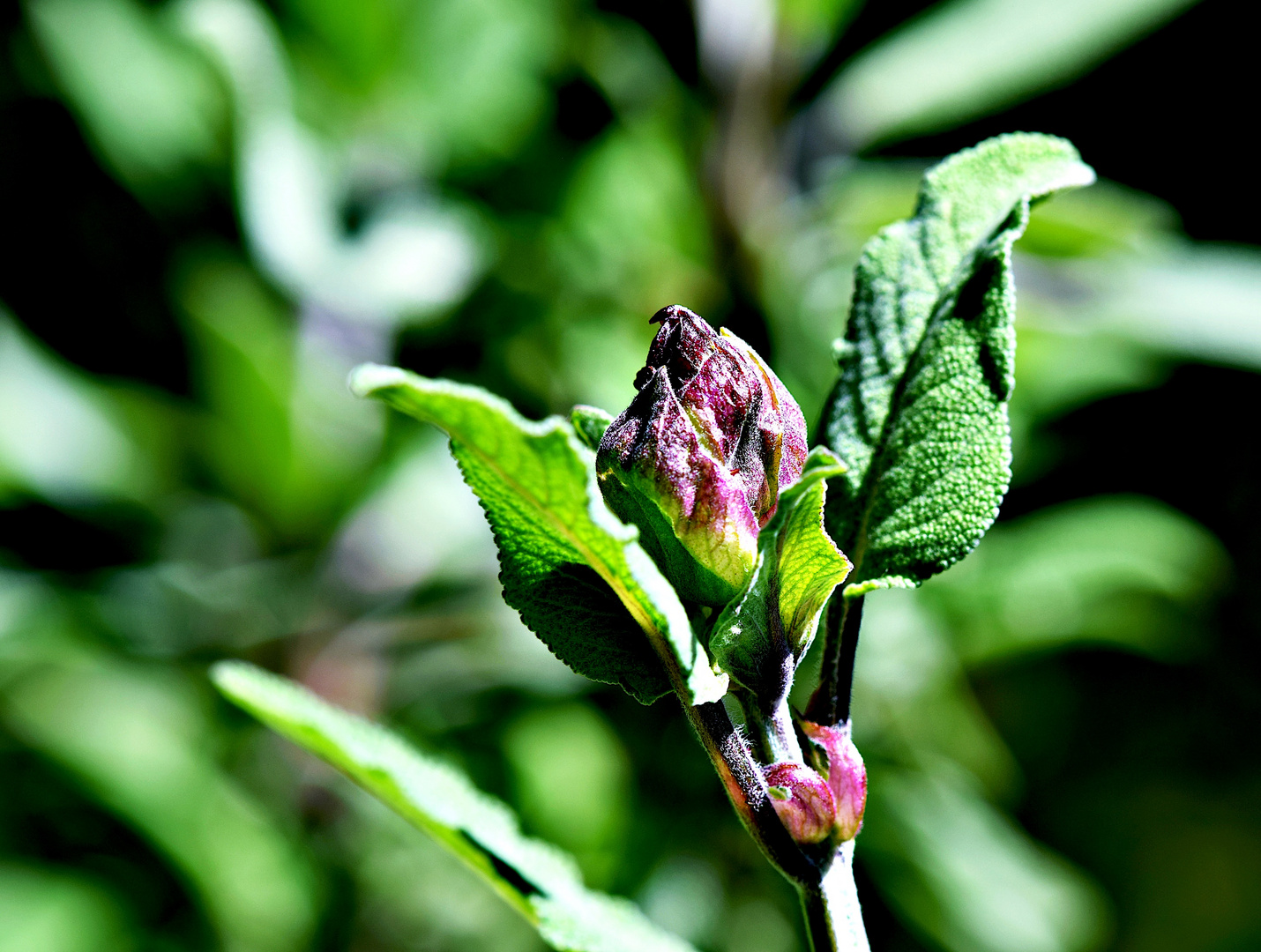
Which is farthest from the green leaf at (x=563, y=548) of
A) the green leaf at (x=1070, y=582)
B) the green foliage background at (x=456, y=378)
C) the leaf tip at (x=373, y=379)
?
the green leaf at (x=1070, y=582)

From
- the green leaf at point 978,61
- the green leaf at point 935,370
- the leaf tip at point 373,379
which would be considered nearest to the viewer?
the leaf tip at point 373,379

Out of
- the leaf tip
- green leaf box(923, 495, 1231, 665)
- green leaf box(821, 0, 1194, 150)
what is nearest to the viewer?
the leaf tip

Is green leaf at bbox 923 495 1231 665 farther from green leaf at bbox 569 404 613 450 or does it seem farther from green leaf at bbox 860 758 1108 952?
green leaf at bbox 569 404 613 450

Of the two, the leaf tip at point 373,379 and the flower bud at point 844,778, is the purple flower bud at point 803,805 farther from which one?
the leaf tip at point 373,379

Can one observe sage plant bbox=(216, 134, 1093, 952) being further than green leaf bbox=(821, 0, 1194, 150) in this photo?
No

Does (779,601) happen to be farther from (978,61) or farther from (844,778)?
(978,61)

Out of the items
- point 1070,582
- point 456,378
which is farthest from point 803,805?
point 456,378

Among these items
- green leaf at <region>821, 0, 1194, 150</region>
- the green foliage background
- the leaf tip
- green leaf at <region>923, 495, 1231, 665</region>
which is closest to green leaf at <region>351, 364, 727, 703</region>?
the leaf tip
